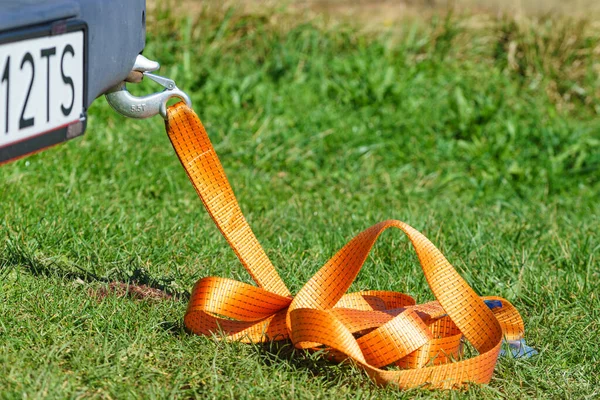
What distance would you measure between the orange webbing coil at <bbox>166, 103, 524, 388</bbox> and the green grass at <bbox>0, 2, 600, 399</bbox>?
7cm

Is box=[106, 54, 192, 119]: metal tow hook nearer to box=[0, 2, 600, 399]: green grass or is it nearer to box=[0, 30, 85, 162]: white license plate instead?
box=[0, 30, 85, 162]: white license plate

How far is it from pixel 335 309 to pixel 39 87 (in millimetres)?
887

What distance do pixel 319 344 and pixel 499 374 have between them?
46 cm

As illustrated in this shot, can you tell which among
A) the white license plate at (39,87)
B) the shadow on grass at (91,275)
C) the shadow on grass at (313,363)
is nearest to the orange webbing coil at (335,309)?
the shadow on grass at (313,363)

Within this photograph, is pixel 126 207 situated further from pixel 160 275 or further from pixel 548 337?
Answer: pixel 548 337

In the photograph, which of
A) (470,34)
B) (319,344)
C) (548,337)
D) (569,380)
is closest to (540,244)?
(548,337)

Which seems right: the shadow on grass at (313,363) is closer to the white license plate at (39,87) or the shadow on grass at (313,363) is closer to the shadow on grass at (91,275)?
the shadow on grass at (91,275)

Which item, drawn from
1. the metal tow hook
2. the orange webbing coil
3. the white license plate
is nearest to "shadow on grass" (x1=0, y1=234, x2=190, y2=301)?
the orange webbing coil

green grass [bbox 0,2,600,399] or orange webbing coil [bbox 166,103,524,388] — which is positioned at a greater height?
orange webbing coil [bbox 166,103,524,388]

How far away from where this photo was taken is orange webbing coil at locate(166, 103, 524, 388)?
77.0 inches

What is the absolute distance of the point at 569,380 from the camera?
2.09m

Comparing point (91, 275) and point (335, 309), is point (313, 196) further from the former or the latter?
A: point (335, 309)

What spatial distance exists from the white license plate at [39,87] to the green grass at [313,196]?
50 cm

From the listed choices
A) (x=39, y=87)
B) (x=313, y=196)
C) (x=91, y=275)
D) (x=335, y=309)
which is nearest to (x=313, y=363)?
(x=335, y=309)
